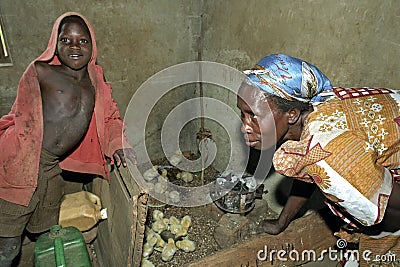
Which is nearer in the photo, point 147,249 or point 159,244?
point 147,249

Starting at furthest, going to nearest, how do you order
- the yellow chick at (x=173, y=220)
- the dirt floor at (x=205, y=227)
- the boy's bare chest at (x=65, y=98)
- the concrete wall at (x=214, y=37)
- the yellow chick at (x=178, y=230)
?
the yellow chick at (x=173, y=220), the yellow chick at (x=178, y=230), the dirt floor at (x=205, y=227), the boy's bare chest at (x=65, y=98), the concrete wall at (x=214, y=37)

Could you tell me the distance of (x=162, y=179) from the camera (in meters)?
3.64

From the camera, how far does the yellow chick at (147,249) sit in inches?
106

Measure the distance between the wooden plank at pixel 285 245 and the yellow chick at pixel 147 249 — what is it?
1.12m

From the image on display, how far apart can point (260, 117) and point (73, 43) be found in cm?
151

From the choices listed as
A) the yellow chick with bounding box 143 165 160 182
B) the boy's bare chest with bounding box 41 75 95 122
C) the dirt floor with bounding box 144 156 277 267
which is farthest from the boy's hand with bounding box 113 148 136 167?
the yellow chick with bounding box 143 165 160 182

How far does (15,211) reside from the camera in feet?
7.33

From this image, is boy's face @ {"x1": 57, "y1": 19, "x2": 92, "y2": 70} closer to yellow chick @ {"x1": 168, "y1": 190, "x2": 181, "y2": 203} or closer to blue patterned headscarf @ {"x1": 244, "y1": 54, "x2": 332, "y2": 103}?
blue patterned headscarf @ {"x1": 244, "y1": 54, "x2": 332, "y2": 103}

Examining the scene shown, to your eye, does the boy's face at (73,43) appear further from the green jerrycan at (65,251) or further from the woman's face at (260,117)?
the woman's face at (260,117)

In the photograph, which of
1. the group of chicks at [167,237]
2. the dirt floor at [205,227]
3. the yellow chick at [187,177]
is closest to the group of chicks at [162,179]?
the yellow chick at [187,177]

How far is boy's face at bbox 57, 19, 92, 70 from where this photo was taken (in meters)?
2.14

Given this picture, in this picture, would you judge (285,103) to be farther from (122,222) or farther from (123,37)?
(123,37)

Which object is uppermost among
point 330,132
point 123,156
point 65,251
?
point 330,132

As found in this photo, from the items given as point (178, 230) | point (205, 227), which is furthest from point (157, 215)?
point (205, 227)
